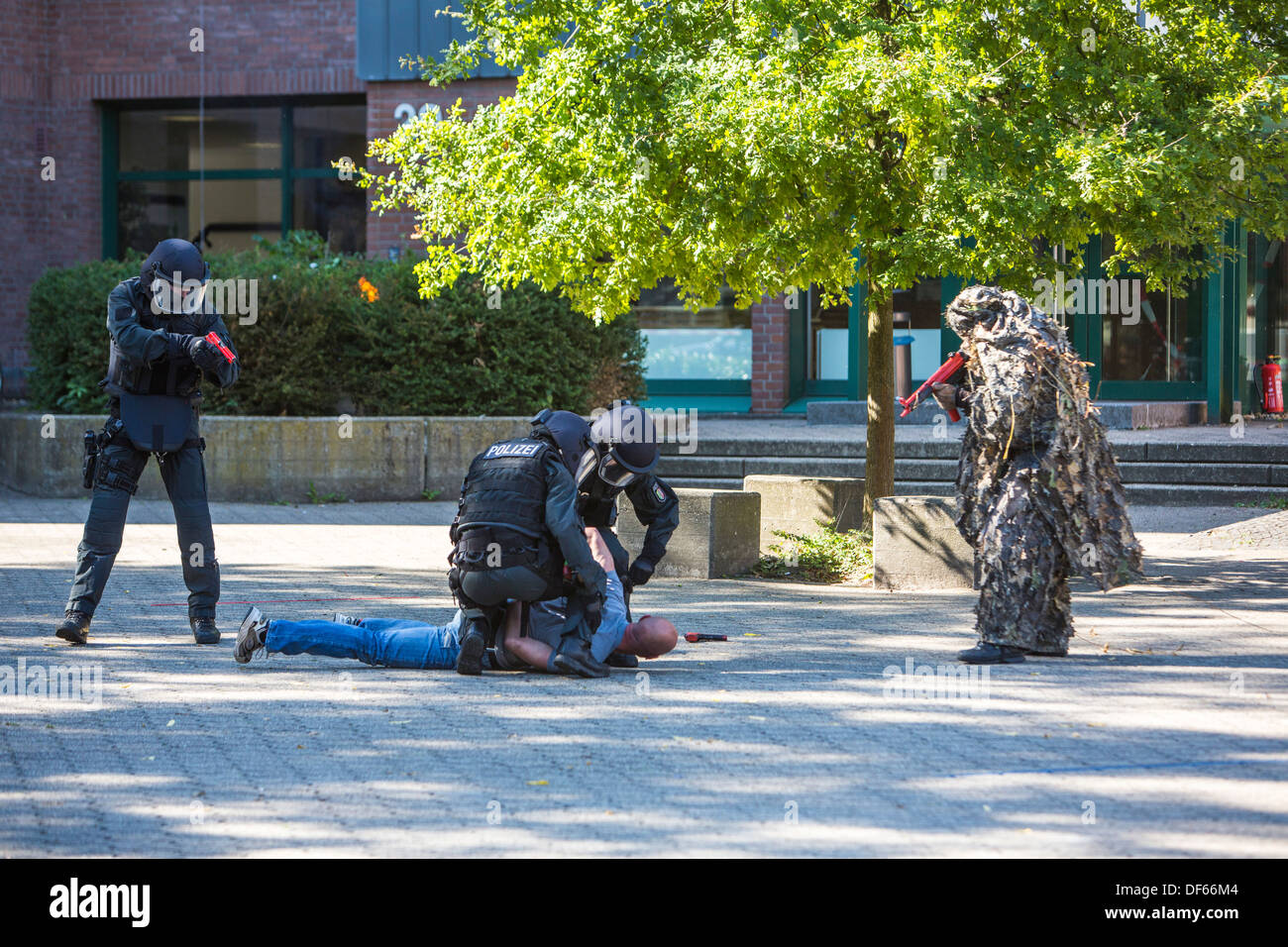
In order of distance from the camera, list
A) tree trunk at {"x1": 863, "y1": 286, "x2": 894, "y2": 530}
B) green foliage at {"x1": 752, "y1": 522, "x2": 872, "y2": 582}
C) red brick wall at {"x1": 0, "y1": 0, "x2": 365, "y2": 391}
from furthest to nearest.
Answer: red brick wall at {"x1": 0, "y1": 0, "x2": 365, "y2": 391} < tree trunk at {"x1": 863, "y1": 286, "x2": 894, "y2": 530} < green foliage at {"x1": 752, "y1": 522, "x2": 872, "y2": 582}

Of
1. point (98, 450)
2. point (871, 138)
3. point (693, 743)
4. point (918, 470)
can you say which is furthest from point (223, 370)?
point (918, 470)

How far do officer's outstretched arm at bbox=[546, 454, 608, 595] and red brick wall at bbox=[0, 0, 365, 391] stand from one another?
589 inches

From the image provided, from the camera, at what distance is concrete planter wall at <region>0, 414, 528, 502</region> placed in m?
13.8

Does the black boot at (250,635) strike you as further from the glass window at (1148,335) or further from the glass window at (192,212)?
the glass window at (192,212)

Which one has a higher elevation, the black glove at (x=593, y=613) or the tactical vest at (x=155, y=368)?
the tactical vest at (x=155, y=368)

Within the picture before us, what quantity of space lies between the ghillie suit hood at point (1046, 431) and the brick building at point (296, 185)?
450 inches

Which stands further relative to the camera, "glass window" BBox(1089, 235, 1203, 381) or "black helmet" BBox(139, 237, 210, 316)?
"glass window" BBox(1089, 235, 1203, 381)

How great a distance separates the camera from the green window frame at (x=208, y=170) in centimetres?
2089

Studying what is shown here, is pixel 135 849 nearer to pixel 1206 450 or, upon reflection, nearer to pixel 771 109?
pixel 771 109

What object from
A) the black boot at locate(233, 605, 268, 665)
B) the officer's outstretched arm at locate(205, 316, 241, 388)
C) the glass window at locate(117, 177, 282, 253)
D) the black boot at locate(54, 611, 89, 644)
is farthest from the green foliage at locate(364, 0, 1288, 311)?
the glass window at locate(117, 177, 282, 253)

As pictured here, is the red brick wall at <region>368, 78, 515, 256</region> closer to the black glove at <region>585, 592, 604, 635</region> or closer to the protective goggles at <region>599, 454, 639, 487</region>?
the protective goggles at <region>599, 454, 639, 487</region>

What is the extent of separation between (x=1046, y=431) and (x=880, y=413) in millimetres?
3337

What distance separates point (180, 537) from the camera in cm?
747

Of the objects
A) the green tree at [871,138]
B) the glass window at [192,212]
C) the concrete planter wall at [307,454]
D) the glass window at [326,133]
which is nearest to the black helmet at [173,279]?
the green tree at [871,138]
